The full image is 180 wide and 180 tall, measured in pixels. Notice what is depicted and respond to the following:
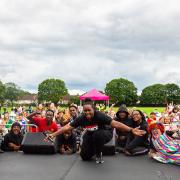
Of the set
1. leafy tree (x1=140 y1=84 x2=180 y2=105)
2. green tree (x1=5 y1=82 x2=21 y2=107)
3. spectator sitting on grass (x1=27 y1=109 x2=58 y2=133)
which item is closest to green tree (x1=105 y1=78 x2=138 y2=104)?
leafy tree (x1=140 y1=84 x2=180 y2=105)

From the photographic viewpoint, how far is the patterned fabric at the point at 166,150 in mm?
6477

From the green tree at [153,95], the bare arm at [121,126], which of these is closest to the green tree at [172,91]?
the green tree at [153,95]

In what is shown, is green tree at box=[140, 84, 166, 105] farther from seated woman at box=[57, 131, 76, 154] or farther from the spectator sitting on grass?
seated woman at box=[57, 131, 76, 154]

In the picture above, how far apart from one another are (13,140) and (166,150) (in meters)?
3.54

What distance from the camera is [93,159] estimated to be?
6.86 meters

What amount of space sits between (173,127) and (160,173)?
15.2 feet

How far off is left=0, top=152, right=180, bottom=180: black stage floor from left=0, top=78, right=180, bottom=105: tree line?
7906cm

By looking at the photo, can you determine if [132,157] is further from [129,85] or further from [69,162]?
[129,85]

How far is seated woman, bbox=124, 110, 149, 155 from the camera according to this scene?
737 centimetres

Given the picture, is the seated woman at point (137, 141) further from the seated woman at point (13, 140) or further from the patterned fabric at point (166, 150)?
the seated woman at point (13, 140)

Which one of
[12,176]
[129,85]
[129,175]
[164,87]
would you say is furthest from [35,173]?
[164,87]

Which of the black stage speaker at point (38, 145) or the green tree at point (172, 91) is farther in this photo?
the green tree at point (172, 91)

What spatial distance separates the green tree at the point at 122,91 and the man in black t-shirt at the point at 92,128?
8035cm

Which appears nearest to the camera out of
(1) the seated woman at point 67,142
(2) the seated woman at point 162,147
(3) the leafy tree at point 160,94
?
(2) the seated woman at point 162,147
